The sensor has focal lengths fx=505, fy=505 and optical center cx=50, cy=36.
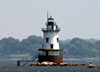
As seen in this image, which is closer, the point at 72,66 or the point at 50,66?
the point at 50,66

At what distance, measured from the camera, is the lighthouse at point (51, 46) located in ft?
478

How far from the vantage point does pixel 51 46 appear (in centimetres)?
14575

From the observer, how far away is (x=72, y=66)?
154 meters

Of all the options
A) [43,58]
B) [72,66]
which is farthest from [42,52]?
[72,66]

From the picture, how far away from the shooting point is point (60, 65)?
480 ft

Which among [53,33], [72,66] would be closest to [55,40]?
[53,33]

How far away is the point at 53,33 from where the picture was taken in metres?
146

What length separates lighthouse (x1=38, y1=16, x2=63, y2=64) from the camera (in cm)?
14575

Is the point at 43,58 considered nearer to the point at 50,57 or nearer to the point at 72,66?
the point at 50,57

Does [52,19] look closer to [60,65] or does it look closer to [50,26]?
[50,26]

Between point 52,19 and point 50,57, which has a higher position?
point 52,19

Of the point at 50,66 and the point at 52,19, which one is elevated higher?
the point at 52,19

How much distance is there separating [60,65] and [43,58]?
534 centimetres

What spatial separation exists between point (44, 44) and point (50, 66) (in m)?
6.91
